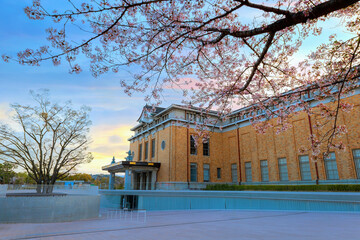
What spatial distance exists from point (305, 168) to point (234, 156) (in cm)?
971

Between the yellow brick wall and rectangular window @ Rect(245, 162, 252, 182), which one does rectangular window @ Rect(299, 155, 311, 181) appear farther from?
rectangular window @ Rect(245, 162, 252, 182)

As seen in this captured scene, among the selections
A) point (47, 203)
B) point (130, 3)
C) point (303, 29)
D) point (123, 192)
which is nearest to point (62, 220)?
point (47, 203)

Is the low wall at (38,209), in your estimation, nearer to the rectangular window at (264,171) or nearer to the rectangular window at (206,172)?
the rectangular window at (206,172)

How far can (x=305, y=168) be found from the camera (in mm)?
23734

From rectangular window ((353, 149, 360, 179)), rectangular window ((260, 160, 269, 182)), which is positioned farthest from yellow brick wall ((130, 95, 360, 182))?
rectangular window ((260, 160, 269, 182))

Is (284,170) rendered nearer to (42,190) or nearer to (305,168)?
(305,168)

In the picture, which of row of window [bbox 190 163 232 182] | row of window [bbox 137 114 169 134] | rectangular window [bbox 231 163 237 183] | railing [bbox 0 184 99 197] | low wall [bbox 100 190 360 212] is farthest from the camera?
row of window [bbox 137 114 169 134]

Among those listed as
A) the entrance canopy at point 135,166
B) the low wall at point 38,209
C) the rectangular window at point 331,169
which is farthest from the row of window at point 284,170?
the low wall at point 38,209

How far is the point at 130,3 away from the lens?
5734 mm

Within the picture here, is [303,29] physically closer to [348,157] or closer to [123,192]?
[348,157]

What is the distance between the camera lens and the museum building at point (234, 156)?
21.1 metres

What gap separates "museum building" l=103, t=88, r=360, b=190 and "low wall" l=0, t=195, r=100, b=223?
1097cm

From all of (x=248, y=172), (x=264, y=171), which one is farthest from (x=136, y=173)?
(x=264, y=171)

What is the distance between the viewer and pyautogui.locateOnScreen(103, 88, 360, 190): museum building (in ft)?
69.3
